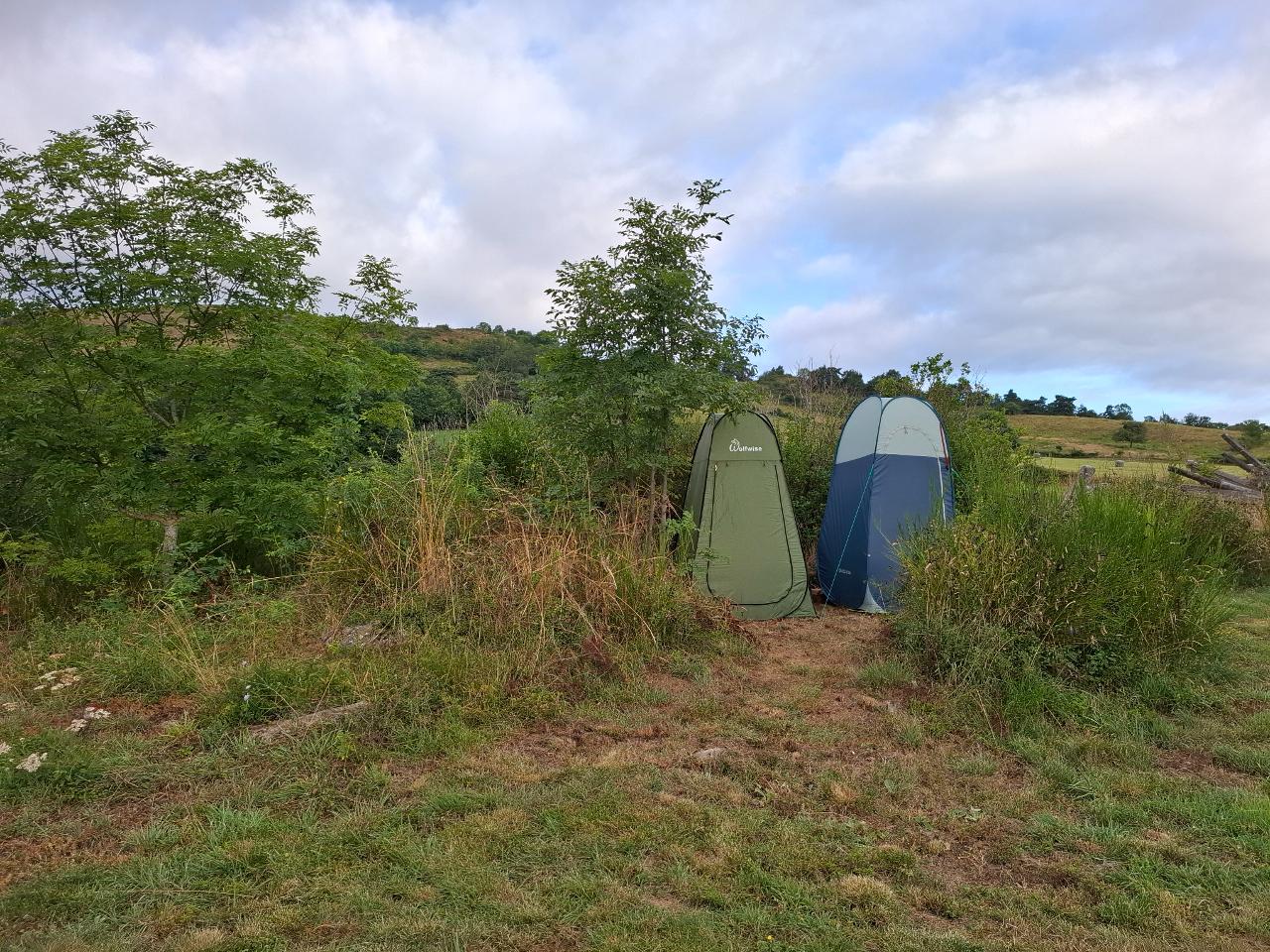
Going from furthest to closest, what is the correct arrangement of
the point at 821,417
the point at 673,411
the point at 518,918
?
the point at 821,417 → the point at 673,411 → the point at 518,918

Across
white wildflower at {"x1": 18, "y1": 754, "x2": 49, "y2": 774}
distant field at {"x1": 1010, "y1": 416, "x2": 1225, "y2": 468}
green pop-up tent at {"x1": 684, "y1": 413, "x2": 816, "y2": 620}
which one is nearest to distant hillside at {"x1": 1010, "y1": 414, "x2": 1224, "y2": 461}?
distant field at {"x1": 1010, "y1": 416, "x2": 1225, "y2": 468}

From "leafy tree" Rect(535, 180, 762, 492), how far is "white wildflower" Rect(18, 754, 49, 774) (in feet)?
13.8

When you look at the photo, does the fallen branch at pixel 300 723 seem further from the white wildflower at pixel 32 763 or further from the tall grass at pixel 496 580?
the white wildflower at pixel 32 763

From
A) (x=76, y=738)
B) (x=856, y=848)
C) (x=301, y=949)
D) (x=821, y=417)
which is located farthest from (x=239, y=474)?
(x=821, y=417)

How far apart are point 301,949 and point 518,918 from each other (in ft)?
2.22

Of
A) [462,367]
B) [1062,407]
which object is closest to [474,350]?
[462,367]

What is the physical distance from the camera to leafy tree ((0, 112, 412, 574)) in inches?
229

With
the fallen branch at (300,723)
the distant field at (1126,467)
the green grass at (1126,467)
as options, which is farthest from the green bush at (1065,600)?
the fallen branch at (300,723)

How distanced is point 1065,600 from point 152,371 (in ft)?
23.1

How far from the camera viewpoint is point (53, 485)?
596 cm

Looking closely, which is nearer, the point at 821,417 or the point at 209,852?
the point at 209,852

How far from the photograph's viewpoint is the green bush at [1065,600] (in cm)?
458

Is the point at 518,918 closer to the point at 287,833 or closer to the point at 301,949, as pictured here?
the point at 301,949

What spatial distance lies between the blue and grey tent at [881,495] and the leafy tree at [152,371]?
4885 millimetres
